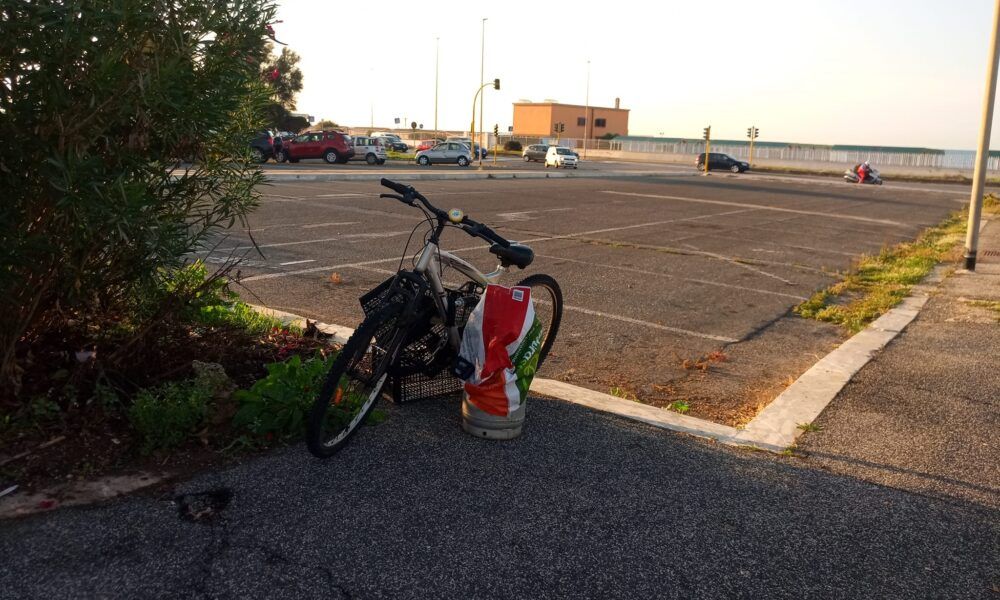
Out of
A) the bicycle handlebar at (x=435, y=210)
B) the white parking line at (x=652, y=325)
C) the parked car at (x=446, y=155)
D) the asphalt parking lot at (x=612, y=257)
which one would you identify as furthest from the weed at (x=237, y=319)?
the parked car at (x=446, y=155)

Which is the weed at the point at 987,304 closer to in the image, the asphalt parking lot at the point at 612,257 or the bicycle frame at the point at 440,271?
the asphalt parking lot at the point at 612,257

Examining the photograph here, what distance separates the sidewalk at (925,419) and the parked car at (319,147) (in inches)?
1470

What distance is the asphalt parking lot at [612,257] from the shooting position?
7395 mm

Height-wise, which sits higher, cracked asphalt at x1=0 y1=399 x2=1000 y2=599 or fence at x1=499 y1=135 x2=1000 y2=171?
fence at x1=499 y1=135 x2=1000 y2=171

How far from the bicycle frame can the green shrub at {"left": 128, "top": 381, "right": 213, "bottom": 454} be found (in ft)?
4.18

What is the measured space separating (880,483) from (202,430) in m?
3.40

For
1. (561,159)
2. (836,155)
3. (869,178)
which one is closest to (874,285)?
(869,178)

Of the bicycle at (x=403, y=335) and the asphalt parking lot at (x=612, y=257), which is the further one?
the asphalt parking lot at (x=612, y=257)

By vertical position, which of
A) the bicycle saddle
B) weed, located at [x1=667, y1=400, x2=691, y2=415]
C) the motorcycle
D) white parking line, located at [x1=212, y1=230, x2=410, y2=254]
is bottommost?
weed, located at [x1=667, y1=400, x2=691, y2=415]

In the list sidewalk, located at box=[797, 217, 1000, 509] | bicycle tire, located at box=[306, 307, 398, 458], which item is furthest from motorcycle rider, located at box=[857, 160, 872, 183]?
bicycle tire, located at box=[306, 307, 398, 458]

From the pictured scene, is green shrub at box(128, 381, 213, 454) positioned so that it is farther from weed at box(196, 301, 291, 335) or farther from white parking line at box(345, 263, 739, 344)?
white parking line at box(345, 263, 739, 344)

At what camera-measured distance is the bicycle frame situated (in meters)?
4.37

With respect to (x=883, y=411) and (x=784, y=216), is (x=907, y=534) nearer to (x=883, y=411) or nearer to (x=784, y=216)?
(x=883, y=411)

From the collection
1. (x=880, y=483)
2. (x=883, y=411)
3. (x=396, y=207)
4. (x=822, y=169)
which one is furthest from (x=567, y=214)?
(x=822, y=169)
